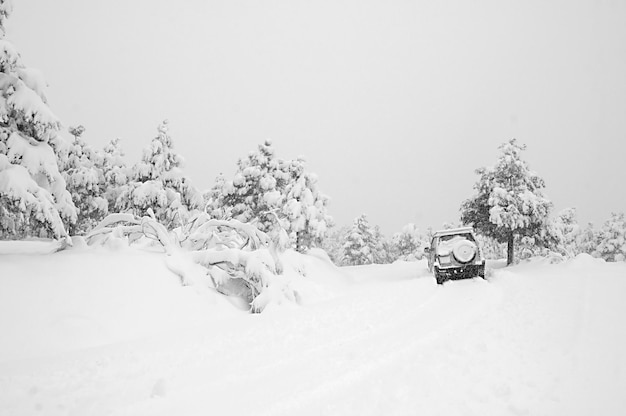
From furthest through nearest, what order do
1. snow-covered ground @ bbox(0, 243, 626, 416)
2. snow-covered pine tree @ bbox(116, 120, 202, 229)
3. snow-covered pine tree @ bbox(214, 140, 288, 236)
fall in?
1. snow-covered pine tree @ bbox(214, 140, 288, 236)
2. snow-covered pine tree @ bbox(116, 120, 202, 229)
3. snow-covered ground @ bbox(0, 243, 626, 416)

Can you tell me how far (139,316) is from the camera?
723 centimetres

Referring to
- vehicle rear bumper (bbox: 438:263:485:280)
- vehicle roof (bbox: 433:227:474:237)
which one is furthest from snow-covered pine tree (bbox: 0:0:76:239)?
Answer: vehicle roof (bbox: 433:227:474:237)

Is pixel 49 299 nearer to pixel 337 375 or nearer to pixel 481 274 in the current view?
pixel 337 375

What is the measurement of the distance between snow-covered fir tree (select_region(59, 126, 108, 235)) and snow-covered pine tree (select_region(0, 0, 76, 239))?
1330 centimetres

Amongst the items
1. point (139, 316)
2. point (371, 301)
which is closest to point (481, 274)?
point (371, 301)

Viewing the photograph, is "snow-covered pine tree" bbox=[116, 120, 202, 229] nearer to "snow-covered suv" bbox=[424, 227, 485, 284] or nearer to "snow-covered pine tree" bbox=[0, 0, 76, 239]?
"snow-covered pine tree" bbox=[0, 0, 76, 239]

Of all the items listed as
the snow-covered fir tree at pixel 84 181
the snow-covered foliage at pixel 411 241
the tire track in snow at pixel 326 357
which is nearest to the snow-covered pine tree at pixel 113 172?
the snow-covered fir tree at pixel 84 181

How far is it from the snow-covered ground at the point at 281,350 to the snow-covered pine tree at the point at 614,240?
40.6 meters

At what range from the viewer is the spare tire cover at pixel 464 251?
1303cm

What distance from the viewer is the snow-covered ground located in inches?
144

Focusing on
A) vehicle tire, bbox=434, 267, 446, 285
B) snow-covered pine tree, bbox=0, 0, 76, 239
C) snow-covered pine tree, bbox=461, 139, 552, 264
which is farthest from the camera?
snow-covered pine tree, bbox=461, 139, 552, 264

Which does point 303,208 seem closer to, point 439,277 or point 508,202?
point 508,202

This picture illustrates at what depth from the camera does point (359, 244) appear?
44562 mm

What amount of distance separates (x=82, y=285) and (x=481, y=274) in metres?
12.5
